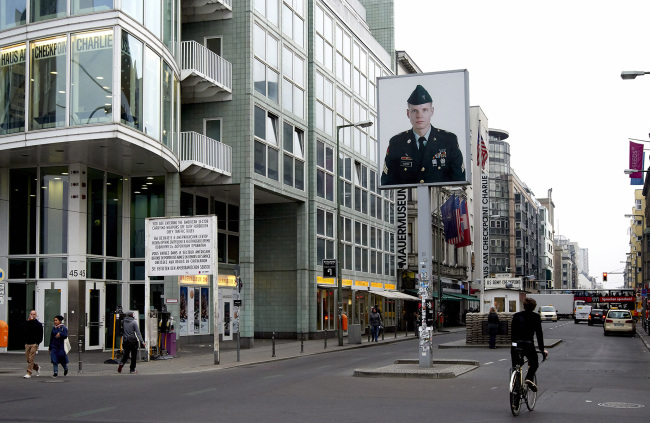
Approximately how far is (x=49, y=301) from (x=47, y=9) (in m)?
10.8

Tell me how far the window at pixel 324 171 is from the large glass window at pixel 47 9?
19.7 m

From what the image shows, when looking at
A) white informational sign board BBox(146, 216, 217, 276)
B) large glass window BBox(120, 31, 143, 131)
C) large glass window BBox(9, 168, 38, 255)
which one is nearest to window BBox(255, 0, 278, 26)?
large glass window BBox(120, 31, 143, 131)

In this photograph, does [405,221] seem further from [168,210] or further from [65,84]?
[65,84]

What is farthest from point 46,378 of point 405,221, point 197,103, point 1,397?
point 405,221

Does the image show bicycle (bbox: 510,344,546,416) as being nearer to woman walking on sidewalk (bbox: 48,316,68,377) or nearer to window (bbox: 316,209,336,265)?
woman walking on sidewalk (bbox: 48,316,68,377)

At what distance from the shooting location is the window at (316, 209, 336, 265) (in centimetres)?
4512

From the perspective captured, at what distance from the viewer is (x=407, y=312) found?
2506 inches

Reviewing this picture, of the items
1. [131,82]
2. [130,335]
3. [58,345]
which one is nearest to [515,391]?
[130,335]

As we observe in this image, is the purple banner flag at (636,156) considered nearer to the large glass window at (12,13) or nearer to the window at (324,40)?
the window at (324,40)

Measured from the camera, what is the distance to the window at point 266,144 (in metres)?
37.2

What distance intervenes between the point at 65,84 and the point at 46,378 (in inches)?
438

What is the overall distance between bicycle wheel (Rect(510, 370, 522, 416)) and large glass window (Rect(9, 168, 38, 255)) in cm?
2356

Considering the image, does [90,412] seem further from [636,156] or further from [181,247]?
[636,156]

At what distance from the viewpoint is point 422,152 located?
23.4 m
